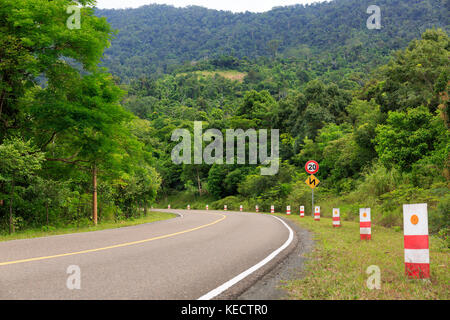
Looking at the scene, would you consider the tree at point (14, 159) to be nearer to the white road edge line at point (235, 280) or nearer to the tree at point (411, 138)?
the white road edge line at point (235, 280)

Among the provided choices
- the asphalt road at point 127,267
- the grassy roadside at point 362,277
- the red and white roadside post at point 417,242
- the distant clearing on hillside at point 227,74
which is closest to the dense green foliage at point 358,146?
the grassy roadside at point 362,277

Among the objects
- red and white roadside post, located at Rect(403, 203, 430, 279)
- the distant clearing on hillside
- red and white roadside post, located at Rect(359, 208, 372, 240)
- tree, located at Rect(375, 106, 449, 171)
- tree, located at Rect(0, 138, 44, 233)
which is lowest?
red and white roadside post, located at Rect(359, 208, 372, 240)

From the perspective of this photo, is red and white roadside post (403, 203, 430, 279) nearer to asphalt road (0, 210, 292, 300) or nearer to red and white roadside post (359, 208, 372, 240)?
asphalt road (0, 210, 292, 300)

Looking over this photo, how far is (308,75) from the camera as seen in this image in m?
145

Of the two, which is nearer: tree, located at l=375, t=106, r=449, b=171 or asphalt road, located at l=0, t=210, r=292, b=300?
asphalt road, located at l=0, t=210, r=292, b=300

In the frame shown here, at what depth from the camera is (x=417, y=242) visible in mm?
5340

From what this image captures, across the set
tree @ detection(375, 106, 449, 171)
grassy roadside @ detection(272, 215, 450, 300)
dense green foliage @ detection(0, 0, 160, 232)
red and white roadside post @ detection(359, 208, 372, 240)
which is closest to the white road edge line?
grassy roadside @ detection(272, 215, 450, 300)

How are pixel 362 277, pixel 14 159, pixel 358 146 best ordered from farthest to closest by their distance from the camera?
1. pixel 358 146
2. pixel 14 159
3. pixel 362 277

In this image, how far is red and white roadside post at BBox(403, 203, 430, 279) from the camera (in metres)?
5.24

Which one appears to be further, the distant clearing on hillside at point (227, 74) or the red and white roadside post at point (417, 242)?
the distant clearing on hillside at point (227, 74)

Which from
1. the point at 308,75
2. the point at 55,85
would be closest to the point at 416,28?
the point at 308,75

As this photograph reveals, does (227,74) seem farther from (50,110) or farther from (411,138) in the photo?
(50,110)

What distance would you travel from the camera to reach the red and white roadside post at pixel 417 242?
524 cm

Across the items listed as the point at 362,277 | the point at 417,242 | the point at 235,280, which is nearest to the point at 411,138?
the point at 417,242
